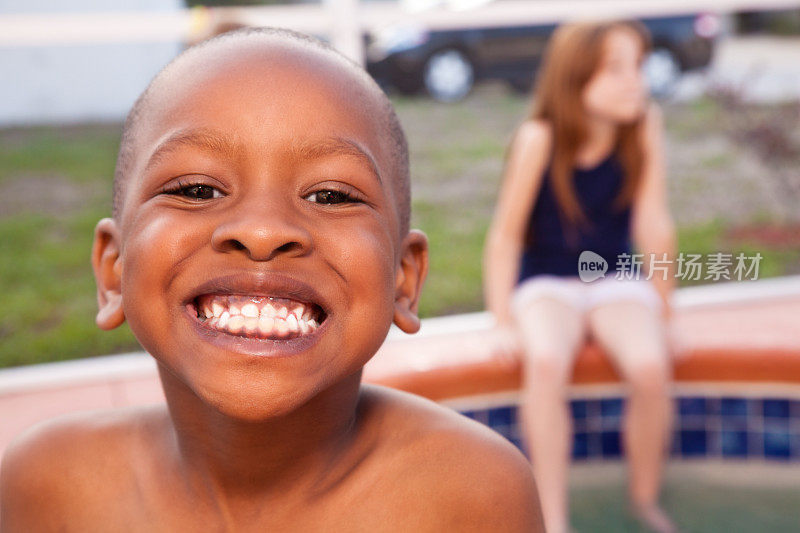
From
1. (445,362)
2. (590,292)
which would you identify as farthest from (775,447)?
(445,362)

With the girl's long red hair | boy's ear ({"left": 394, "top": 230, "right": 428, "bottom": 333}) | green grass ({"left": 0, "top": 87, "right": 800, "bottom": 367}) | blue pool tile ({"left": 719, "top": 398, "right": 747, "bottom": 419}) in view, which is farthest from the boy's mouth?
green grass ({"left": 0, "top": 87, "right": 800, "bottom": 367})

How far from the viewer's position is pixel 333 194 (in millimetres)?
910

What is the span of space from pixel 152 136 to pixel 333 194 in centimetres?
20

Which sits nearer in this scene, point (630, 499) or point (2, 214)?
point (630, 499)

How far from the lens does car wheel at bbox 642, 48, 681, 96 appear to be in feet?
24.3

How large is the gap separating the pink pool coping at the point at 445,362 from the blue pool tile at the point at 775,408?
0.15m

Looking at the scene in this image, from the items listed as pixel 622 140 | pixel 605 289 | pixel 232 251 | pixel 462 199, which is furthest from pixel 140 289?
pixel 462 199

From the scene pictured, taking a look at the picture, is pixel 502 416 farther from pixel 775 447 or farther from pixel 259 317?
pixel 259 317

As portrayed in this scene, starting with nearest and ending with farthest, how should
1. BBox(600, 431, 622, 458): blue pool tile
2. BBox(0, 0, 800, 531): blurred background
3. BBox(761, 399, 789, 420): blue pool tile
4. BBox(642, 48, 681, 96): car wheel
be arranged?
BBox(761, 399, 789, 420): blue pool tile
BBox(600, 431, 622, 458): blue pool tile
BBox(0, 0, 800, 531): blurred background
BBox(642, 48, 681, 96): car wheel

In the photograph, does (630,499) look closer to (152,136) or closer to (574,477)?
(574,477)

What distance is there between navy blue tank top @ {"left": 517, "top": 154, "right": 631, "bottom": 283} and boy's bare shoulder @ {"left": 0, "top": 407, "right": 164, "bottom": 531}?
7.44 ft

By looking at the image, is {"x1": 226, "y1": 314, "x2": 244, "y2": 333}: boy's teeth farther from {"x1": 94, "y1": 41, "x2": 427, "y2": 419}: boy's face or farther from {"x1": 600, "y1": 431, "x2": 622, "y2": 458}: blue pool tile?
{"x1": 600, "y1": 431, "x2": 622, "y2": 458}: blue pool tile

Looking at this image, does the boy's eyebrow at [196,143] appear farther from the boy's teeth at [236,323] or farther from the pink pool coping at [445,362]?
the pink pool coping at [445,362]

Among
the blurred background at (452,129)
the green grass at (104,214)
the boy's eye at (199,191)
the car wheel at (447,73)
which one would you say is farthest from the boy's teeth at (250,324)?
the car wheel at (447,73)
